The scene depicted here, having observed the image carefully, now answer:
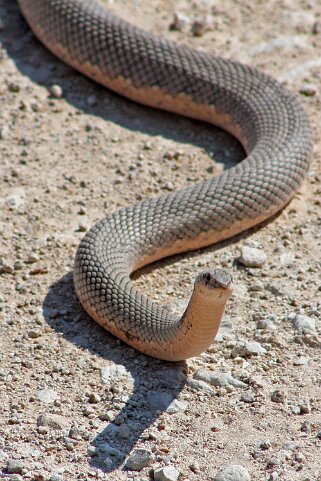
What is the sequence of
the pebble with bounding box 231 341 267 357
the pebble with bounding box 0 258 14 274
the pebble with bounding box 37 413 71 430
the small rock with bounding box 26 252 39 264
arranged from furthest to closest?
the small rock with bounding box 26 252 39 264 < the pebble with bounding box 0 258 14 274 < the pebble with bounding box 231 341 267 357 < the pebble with bounding box 37 413 71 430

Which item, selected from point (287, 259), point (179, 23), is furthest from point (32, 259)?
point (179, 23)

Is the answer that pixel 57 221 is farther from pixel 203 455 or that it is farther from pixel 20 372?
pixel 203 455

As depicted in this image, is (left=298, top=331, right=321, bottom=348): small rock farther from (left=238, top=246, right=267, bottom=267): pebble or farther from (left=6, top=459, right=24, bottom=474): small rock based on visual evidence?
(left=6, top=459, right=24, bottom=474): small rock

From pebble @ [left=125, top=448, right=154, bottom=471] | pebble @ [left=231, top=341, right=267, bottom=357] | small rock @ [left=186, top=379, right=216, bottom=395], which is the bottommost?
pebble @ [left=125, top=448, right=154, bottom=471]

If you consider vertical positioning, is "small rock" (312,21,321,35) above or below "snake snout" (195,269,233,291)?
above

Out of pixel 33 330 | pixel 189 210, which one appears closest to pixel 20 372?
pixel 33 330

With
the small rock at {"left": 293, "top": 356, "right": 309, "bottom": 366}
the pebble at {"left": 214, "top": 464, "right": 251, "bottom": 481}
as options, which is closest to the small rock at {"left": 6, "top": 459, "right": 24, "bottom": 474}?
the pebble at {"left": 214, "top": 464, "right": 251, "bottom": 481}

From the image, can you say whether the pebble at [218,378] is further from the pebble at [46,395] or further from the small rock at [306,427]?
the pebble at [46,395]
